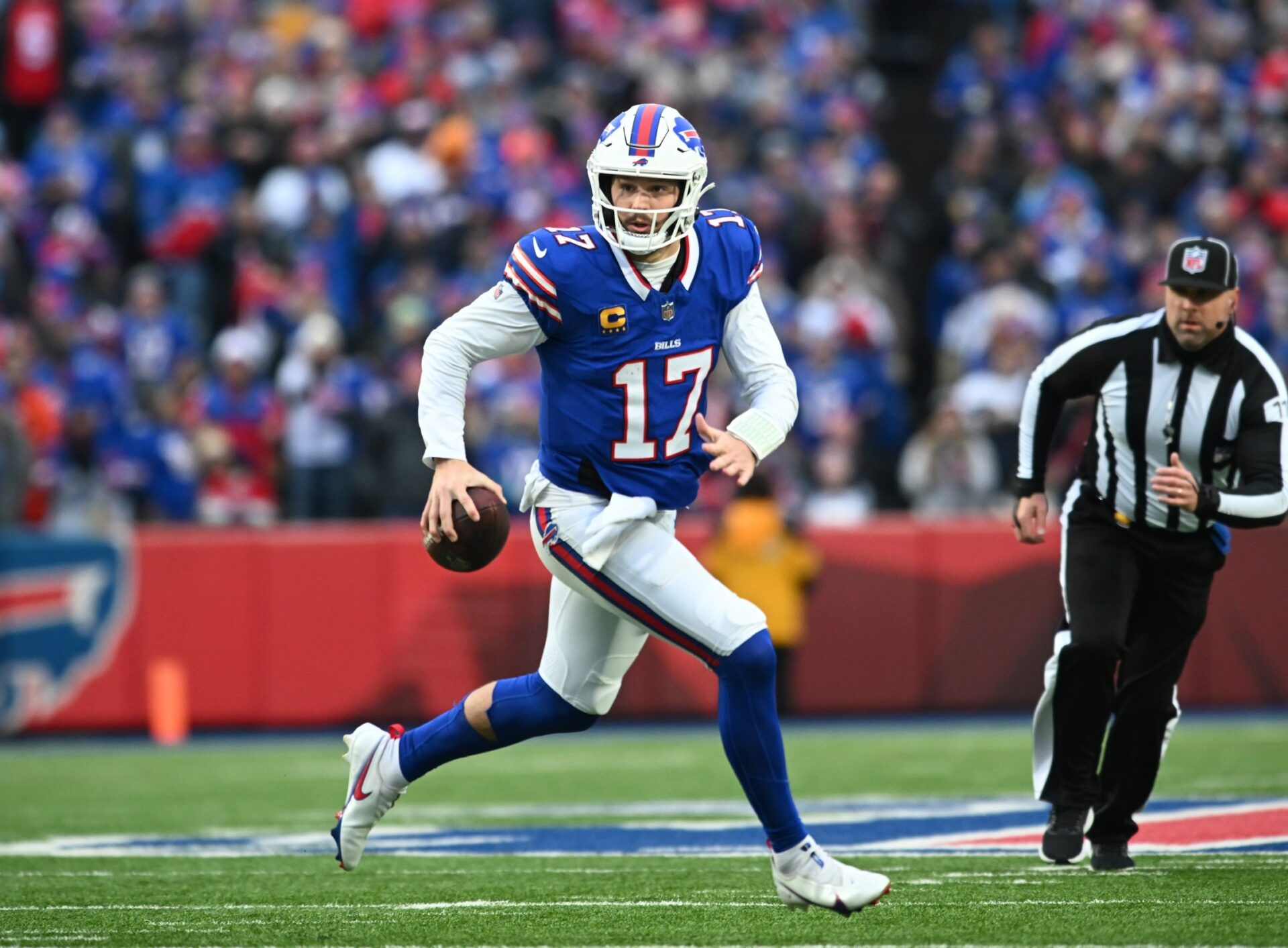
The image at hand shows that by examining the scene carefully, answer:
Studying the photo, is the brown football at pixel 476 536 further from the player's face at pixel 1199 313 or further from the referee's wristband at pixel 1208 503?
the player's face at pixel 1199 313

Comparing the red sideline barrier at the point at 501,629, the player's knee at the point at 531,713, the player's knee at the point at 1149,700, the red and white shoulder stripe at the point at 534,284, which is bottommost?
the red sideline barrier at the point at 501,629

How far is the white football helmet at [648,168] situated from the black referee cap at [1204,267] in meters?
1.42

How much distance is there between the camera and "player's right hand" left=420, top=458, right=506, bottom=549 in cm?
447

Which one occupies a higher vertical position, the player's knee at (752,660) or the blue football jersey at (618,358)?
the blue football jersey at (618,358)

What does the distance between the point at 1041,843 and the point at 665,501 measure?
1.81 m

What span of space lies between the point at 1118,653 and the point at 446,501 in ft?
6.54

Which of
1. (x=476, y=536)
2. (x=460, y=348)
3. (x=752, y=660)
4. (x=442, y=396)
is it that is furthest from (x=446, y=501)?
(x=752, y=660)

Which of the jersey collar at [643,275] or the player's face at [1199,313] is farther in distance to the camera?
the player's face at [1199,313]

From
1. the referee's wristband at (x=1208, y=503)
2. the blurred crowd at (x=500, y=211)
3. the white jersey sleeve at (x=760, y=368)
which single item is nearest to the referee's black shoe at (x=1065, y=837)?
the referee's wristband at (x=1208, y=503)

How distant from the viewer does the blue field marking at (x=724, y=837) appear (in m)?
5.83

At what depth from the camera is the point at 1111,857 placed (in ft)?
17.4

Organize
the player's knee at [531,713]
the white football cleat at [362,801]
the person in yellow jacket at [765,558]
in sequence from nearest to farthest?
the player's knee at [531,713], the white football cleat at [362,801], the person in yellow jacket at [765,558]

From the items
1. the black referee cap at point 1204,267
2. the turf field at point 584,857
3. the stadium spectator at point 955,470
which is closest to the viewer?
the turf field at point 584,857

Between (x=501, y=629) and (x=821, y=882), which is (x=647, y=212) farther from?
(x=501, y=629)
